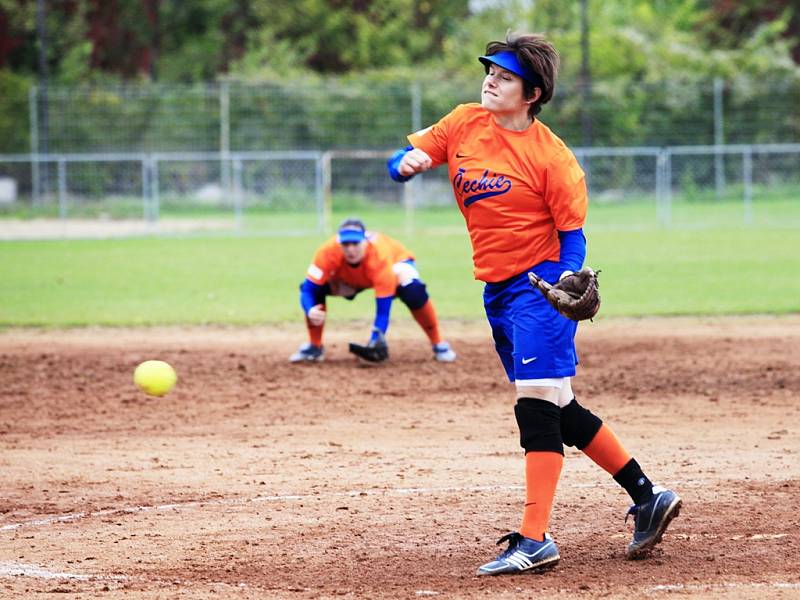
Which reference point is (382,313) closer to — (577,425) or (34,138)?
(577,425)

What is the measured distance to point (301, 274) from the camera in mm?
19453

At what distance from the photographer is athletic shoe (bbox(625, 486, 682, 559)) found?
533 cm

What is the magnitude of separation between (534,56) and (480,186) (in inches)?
23.1

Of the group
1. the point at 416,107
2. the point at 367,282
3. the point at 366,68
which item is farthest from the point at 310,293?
the point at 366,68

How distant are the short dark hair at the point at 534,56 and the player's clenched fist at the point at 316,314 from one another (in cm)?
580

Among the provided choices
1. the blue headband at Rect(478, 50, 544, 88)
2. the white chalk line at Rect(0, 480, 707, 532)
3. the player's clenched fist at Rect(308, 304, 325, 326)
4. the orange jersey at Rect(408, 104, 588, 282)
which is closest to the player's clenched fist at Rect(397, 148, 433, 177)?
the orange jersey at Rect(408, 104, 588, 282)

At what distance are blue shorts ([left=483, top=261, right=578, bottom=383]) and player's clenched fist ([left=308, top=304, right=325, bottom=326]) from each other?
5.71 meters

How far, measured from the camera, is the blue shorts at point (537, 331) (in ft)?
17.1

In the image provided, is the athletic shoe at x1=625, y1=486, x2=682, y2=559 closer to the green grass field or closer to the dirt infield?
the dirt infield

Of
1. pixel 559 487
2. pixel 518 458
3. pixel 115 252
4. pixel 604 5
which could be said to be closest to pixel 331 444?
pixel 518 458

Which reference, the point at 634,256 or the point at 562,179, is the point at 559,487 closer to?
the point at 562,179

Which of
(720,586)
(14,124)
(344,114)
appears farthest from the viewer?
(344,114)

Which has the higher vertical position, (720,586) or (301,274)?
(720,586)

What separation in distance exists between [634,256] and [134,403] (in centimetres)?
1361
